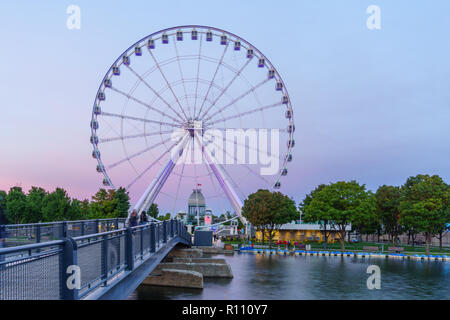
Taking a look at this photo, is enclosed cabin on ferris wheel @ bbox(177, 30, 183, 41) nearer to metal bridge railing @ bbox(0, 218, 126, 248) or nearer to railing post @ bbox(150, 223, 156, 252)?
metal bridge railing @ bbox(0, 218, 126, 248)

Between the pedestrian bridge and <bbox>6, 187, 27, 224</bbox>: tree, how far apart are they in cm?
6539

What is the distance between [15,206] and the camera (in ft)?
263

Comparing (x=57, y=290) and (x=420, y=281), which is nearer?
(x=57, y=290)

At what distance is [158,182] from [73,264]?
41.0 metres

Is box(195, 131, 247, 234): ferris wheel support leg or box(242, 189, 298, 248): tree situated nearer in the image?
box(195, 131, 247, 234): ferris wheel support leg

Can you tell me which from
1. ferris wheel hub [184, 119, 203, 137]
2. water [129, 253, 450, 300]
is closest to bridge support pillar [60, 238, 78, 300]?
water [129, 253, 450, 300]

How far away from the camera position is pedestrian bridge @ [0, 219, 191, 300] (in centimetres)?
765

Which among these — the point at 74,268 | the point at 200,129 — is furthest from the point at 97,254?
the point at 200,129

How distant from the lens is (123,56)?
49.9m

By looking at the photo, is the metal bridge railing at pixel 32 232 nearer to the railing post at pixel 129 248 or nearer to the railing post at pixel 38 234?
the railing post at pixel 38 234
